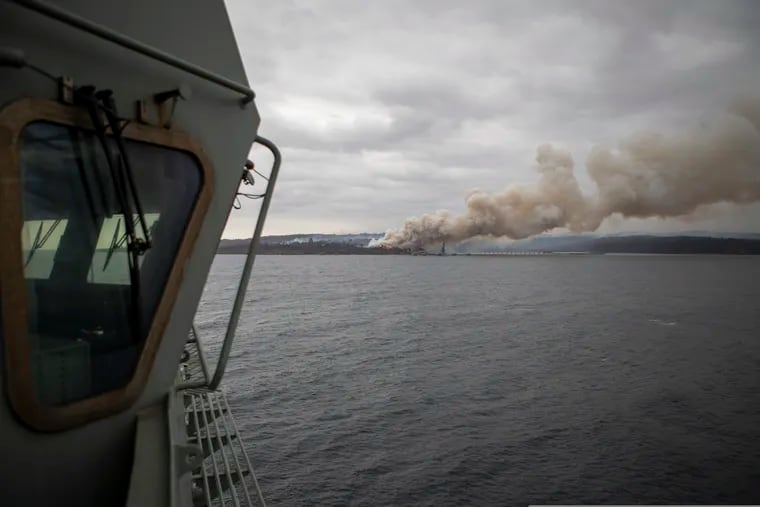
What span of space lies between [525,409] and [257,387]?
1782cm

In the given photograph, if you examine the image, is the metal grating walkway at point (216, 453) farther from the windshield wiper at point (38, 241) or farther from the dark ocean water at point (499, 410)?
the dark ocean water at point (499, 410)

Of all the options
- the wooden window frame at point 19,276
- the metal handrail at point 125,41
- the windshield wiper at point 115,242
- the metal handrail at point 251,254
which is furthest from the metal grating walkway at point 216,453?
the metal handrail at point 125,41

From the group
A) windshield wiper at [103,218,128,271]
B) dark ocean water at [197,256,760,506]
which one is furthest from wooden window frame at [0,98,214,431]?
dark ocean water at [197,256,760,506]

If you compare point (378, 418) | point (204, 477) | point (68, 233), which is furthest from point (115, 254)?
point (378, 418)

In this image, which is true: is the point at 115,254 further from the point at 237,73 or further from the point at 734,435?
the point at 734,435

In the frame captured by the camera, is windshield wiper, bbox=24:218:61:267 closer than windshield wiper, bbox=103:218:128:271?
Yes

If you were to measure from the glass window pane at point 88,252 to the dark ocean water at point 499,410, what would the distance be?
1728 centimetres

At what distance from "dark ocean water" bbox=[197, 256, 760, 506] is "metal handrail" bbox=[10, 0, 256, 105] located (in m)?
18.1

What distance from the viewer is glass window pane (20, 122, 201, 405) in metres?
2.36

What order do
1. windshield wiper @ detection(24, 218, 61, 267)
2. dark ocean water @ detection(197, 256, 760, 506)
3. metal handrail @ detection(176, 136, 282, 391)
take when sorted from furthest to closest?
dark ocean water @ detection(197, 256, 760, 506) < metal handrail @ detection(176, 136, 282, 391) < windshield wiper @ detection(24, 218, 61, 267)

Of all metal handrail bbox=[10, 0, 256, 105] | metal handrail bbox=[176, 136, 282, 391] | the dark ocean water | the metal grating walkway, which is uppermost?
metal handrail bbox=[10, 0, 256, 105]

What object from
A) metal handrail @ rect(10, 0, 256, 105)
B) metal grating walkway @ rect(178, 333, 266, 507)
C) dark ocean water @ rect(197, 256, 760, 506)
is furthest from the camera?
dark ocean water @ rect(197, 256, 760, 506)

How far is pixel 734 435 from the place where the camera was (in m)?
24.6

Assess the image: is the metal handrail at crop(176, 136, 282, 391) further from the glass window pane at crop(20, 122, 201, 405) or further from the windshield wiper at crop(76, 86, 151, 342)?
the windshield wiper at crop(76, 86, 151, 342)
